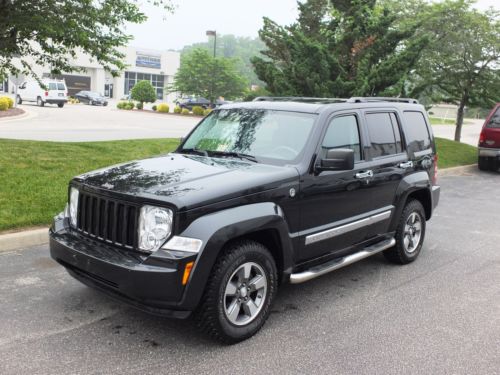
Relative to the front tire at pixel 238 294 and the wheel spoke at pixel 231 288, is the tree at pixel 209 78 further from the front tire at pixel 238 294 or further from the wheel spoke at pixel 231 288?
the wheel spoke at pixel 231 288

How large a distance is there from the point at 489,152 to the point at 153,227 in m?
13.6

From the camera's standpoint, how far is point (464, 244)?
705 centimetres

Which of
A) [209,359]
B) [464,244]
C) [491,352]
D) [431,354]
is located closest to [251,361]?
[209,359]

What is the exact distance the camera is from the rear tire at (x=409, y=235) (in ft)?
19.1

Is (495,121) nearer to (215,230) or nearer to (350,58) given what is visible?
(350,58)

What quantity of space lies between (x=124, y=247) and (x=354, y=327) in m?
1.93

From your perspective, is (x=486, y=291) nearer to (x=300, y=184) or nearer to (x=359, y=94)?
(x=300, y=184)

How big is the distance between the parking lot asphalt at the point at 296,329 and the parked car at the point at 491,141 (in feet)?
33.5

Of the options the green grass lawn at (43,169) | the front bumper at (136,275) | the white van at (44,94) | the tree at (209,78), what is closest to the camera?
the front bumper at (136,275)

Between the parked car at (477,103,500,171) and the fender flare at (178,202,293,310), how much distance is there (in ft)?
42.1

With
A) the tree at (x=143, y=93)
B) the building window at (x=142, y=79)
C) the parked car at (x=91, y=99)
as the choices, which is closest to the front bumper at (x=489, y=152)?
the tree at (x=143, y=93)

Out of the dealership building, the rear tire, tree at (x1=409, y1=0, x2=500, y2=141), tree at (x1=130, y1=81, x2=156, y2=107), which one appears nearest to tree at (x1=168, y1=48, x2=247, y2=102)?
tree at (x1=130, y1=81, x2=156, y2=107)

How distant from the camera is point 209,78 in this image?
4394 centimetres

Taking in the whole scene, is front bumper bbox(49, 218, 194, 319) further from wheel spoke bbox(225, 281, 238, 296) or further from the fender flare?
wheel spoke bbox(225, 281, 238, 296)
